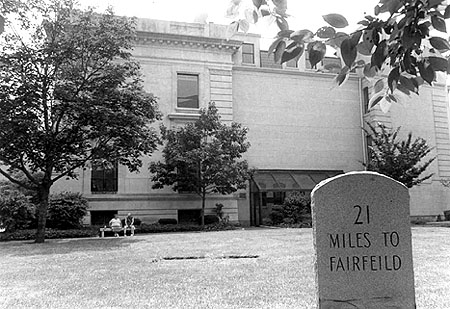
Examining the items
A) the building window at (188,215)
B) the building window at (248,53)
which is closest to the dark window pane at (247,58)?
the building window at (248,53)

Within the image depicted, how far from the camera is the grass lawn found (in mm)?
7285

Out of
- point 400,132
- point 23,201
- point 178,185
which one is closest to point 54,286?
point 23,201

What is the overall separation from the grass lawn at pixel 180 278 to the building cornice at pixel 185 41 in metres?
19.3

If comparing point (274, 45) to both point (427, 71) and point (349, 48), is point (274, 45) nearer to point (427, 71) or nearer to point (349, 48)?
point (349, 48)

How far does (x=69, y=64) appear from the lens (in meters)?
21.0

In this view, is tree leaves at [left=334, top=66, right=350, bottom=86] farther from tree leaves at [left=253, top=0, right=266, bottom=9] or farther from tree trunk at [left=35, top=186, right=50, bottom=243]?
tree trunk at [left=35, top=186, right=50, bottom=243]

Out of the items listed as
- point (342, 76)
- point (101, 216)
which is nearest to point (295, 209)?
point (101, 216)

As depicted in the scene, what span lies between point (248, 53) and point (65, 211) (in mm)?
18625

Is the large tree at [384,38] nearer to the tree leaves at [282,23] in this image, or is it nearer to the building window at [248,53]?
the tree leaves at [282,23]

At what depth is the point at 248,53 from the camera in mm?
35750

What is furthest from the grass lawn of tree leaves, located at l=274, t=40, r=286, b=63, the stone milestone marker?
tree leaves, located at l=274, t=40, r=286, b=63

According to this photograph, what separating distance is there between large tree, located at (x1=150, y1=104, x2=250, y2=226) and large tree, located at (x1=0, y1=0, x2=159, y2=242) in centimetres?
550

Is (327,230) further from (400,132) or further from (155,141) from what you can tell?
(400,132)

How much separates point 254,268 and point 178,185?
1781 cm
